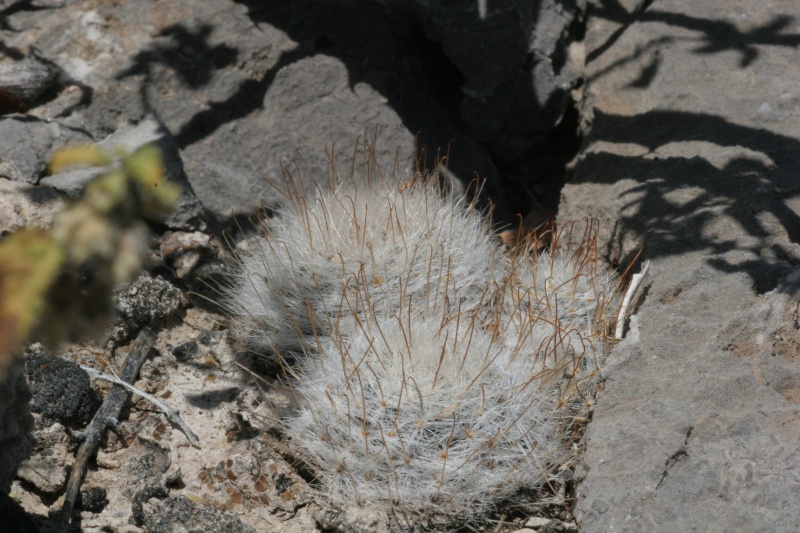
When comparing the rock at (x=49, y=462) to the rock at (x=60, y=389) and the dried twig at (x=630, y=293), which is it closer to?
the rock at (x=60, y=389)

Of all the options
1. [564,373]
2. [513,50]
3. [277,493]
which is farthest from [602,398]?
[513,50]

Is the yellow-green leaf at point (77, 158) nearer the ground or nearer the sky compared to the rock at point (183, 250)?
nearer the sky

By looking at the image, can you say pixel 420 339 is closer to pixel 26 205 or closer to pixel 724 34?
pixel 26 205

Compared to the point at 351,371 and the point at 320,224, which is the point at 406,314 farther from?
the point at 320,224

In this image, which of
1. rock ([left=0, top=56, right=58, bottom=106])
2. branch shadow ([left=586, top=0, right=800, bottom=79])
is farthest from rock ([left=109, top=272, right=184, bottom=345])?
branch shadow ([left=586, top=0, right=800, bottom=79])

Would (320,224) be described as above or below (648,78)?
below

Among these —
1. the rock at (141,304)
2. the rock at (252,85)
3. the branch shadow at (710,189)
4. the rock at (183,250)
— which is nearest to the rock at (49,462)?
the rock at (141,304)

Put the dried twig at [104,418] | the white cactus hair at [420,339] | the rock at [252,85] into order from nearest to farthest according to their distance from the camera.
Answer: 1. the dried twig at [104,418]
2. the white cactus hair at [420,339]
3. the rock at [252,85]

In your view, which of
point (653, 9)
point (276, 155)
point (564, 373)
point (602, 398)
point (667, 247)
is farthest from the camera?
point (653, 9)
